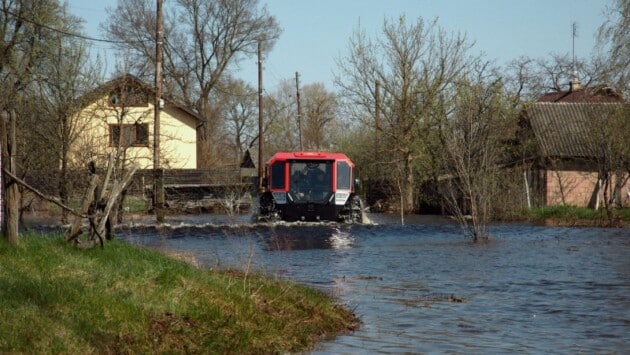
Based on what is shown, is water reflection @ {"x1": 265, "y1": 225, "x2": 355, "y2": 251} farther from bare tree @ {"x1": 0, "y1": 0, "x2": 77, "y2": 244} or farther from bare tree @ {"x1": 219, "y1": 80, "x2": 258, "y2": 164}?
bare tree @ {"x1": 219, "y1": 80, "x2": 258, "y2": 164}

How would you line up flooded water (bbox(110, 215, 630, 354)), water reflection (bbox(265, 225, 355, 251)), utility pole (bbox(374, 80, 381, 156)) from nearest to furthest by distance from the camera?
flooded water (bbox(110, 215, 630, 354)) < water reflection (bbox(265, 225, 355, 251)) < utility pole (bbox(374, 80, 381, 156))

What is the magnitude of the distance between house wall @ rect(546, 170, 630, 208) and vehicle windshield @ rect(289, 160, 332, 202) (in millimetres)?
13998

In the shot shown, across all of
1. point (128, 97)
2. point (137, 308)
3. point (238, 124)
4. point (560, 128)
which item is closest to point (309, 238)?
point (128, 97)

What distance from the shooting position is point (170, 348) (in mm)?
9375

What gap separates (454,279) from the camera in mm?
18703

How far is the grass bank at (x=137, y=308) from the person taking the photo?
8.87 metres

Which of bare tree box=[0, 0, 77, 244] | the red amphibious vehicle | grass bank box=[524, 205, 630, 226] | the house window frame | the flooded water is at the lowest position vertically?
the flooded water

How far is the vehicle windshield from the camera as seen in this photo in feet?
115

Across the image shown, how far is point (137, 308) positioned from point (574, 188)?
38.9 meters

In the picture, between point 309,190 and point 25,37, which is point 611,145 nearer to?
point 309,190

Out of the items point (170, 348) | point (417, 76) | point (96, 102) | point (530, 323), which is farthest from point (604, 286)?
point (417, 76)

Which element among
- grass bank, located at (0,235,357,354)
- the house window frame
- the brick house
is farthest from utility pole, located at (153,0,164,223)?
grass bank, located at (0,235,357,354)

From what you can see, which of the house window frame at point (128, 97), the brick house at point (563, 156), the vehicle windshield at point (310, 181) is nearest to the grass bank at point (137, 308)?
the house window frame at point (128, 97)

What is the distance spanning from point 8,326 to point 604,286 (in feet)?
39.1
